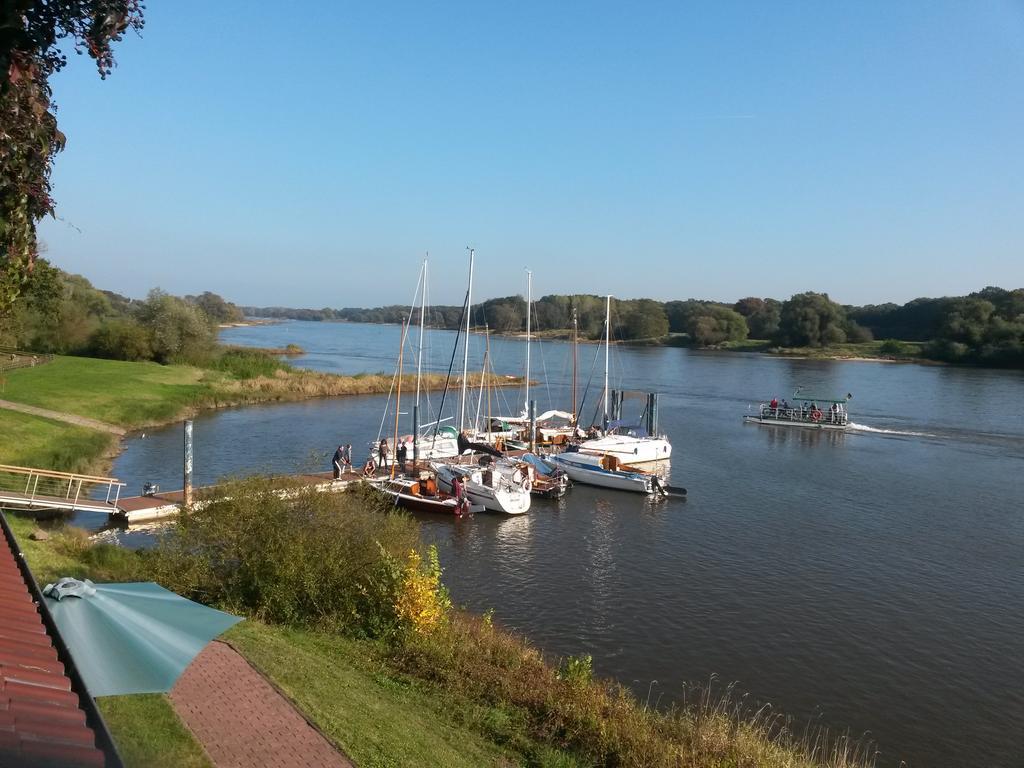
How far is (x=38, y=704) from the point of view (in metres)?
4.71

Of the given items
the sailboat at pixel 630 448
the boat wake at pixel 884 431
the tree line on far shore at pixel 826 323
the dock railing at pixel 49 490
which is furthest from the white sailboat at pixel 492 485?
the tree line on far shore at pixel 826 323

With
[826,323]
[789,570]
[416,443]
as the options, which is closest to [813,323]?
[826,323]

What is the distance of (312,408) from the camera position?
61.4 meters

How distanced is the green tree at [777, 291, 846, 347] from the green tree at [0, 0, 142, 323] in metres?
140

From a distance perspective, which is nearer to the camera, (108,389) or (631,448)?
(631,448)

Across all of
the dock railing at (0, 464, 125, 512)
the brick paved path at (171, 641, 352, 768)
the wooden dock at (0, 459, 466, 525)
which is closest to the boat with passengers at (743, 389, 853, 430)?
the wooden dock at (0, 459, 466, 525)

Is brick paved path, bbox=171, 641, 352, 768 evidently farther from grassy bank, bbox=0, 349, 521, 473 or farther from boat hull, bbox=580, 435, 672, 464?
boat hull, bbox=580, 435, 672, 464

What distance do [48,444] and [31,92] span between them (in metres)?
35.7

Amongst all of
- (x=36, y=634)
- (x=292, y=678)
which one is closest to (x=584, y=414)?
(x=292, y=678)

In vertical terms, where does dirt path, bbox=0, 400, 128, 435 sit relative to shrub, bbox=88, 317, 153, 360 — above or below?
below

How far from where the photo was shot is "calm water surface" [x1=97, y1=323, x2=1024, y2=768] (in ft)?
57.6

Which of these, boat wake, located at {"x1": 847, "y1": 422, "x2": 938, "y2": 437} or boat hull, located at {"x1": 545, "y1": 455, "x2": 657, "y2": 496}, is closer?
boat hull, located at {"x1": 545, "y1": 455, "x2": 657, "y2": 496}

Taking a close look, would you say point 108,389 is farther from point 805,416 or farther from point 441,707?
point 805,416

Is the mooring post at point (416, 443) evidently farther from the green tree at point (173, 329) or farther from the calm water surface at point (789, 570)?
the green tree at point (173, 329)
